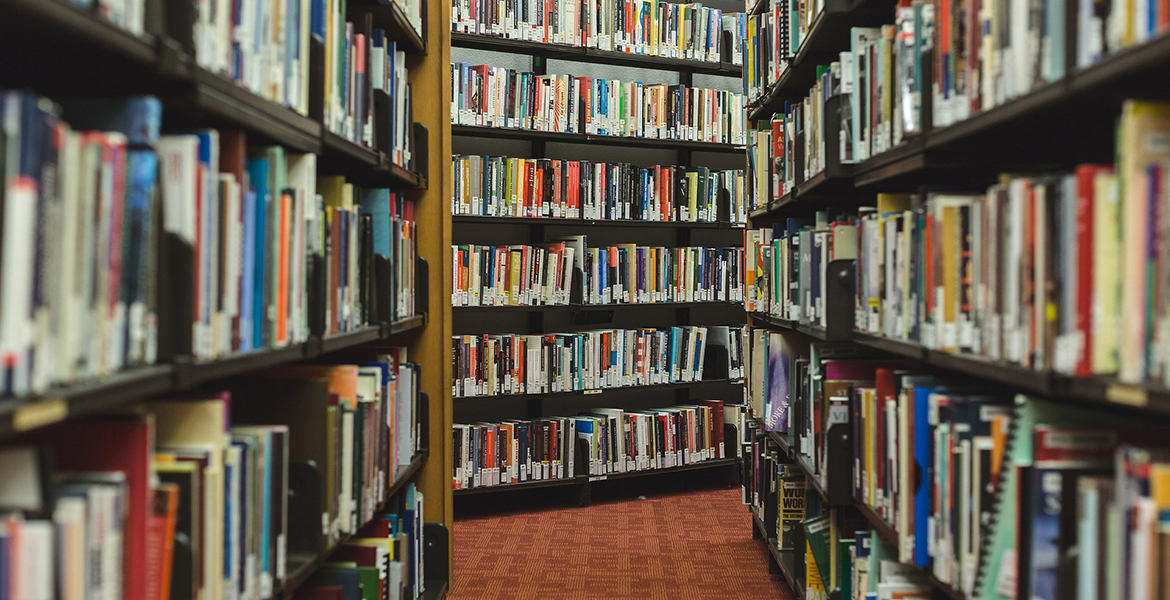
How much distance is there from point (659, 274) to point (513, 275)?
82 centimetres

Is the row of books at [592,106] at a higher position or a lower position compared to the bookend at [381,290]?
higher

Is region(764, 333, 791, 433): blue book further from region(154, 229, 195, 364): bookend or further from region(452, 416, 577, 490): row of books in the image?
region(154, 229, 195, 364): bookend

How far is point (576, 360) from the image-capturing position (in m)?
4.47

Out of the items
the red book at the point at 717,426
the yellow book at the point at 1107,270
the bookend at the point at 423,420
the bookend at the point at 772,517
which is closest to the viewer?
the yellow book at the point at 1107,270

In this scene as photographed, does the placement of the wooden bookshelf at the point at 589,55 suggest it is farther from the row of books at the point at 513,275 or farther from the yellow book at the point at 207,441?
the yellow book at the point at 207,441

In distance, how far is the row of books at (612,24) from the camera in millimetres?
4266

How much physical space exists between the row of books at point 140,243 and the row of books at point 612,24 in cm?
272

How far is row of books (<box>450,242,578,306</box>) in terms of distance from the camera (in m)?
4.22

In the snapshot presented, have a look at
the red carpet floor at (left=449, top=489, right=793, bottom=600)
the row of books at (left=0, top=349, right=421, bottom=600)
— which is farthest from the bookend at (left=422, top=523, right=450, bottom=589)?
the row of books at (left=0, top=349, right=421, bottom=600)

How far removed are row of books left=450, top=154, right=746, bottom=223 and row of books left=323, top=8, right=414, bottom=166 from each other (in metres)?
1.55

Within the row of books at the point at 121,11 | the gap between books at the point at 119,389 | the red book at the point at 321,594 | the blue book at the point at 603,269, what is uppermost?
the row of books at the point at 121,11

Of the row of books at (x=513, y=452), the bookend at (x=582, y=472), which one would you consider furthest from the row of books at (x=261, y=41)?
the bookend at (x=582, y=472)

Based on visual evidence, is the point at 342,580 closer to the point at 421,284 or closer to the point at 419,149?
the point at 421,284

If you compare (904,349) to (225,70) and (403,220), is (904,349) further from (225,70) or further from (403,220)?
(403,220)
